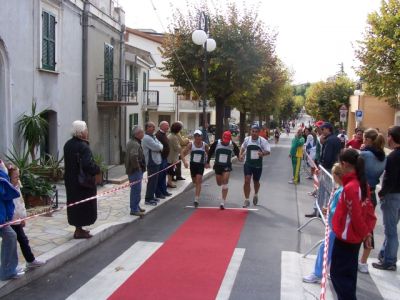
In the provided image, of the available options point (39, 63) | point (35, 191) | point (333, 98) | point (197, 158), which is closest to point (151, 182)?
point (197, 158)

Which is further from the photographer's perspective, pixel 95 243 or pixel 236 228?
pixel 236 228

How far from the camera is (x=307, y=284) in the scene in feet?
19.2

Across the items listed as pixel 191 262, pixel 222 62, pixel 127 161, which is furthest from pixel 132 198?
pixel 222 62

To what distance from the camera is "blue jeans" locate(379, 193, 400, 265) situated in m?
6.26

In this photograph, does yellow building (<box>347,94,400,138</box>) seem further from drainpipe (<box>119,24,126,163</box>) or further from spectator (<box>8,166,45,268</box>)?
spectator (<box>8,166,45,268</box>)

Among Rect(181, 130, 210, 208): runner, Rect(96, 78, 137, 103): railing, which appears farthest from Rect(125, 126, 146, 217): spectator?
Rect(96, 78, 137, 103): railing

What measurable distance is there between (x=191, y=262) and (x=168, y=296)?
133 centimetres

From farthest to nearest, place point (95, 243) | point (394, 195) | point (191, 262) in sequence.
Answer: point (95, 243) → point (191, 262) → point (394, 195)

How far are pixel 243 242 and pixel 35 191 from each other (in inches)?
160

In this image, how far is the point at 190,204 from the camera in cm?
1124

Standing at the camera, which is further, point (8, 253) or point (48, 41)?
point (48, 41)

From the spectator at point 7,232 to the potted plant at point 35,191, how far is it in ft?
12.3

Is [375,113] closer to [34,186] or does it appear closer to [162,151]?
[162,151]

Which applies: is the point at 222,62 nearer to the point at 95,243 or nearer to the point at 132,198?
the point at 132,198
